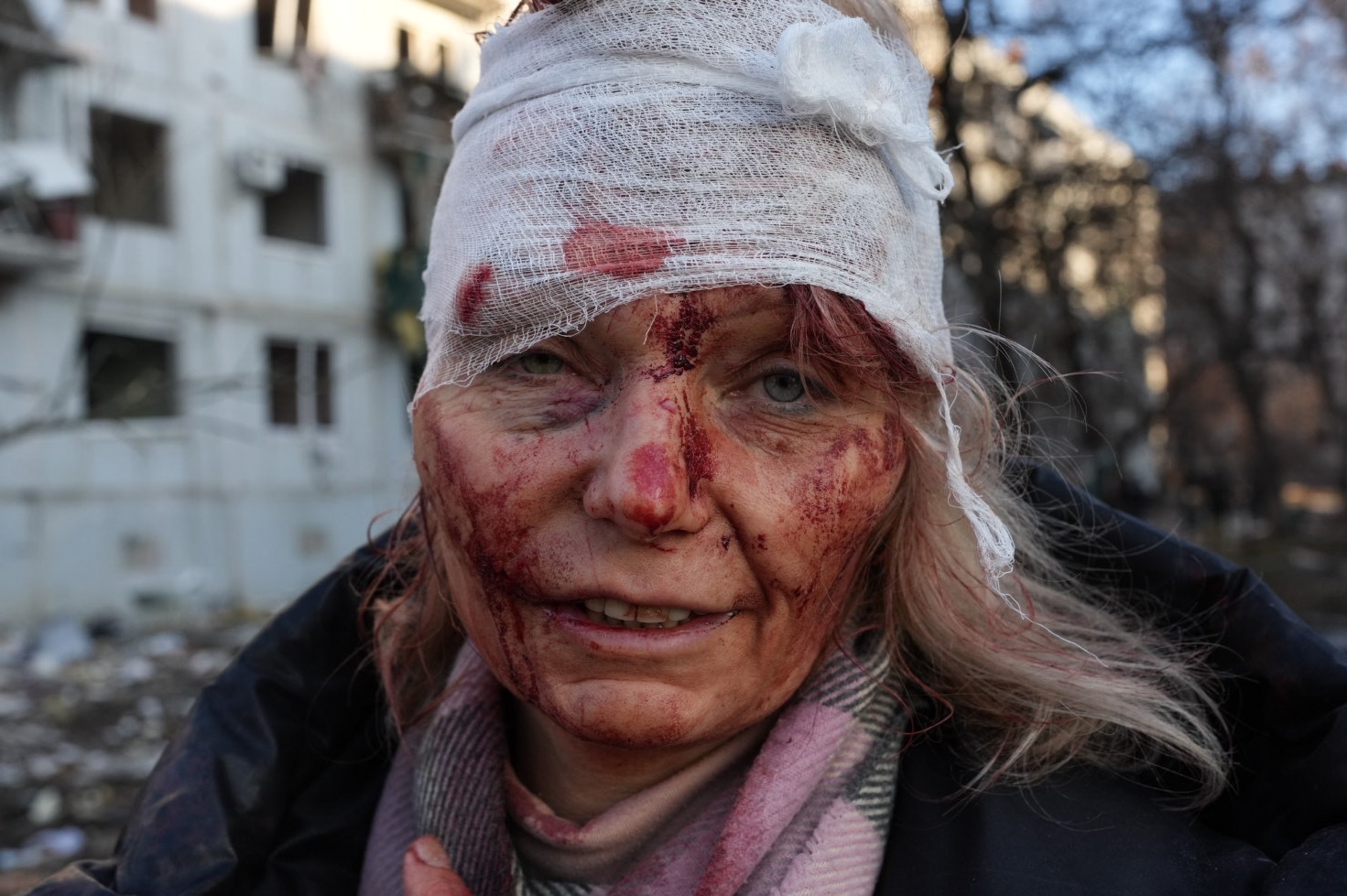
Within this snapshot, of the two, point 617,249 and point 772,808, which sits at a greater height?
point 617,249

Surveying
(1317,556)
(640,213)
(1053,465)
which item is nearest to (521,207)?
(640,213)

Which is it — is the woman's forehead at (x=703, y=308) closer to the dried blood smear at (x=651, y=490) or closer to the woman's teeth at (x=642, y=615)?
the dried blood smear at (x=651, y=490)

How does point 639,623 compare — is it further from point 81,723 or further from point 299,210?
point 299,210

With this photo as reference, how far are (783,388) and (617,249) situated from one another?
0.28m

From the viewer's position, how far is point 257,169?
561 inches

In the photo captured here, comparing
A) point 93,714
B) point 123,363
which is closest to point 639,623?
point 93,714

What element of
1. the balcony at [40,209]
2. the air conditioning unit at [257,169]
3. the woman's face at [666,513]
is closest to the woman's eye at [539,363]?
the woman's face at [666,513]

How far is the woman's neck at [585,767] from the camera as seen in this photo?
150cm

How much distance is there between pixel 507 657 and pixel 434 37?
60.1 feet

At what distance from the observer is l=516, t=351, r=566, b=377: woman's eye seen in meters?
1.46

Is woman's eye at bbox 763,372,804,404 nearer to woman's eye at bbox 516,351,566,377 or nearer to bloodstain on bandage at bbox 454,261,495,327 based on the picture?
woman's eye at bbox 516,351,566,377

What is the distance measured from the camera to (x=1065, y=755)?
4.91 ft

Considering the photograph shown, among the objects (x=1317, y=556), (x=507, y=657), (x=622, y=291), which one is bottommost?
(x=1317, y=556)

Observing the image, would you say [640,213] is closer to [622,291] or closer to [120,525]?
[622,291]
